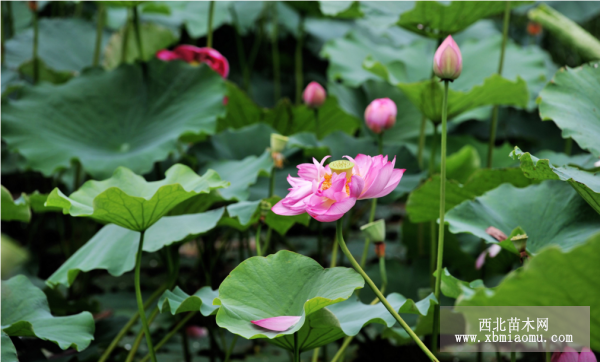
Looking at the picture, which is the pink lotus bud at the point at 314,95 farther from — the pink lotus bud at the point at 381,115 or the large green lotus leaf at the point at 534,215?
the large green lotus leaf at the point at 534,215

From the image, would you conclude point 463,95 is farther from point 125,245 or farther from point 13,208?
point 13,208

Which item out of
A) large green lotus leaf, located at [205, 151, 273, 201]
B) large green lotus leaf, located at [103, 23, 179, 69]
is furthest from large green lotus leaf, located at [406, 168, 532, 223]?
large green lotus leaf, located at [103, 23, 179, 69]

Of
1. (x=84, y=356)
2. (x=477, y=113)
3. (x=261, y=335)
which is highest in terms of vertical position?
(x=261, y=335)

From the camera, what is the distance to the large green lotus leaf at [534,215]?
2.79 ft

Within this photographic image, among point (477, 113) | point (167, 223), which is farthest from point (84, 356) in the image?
point (477, 113)

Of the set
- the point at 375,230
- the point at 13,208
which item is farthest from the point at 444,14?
the point at 13,208

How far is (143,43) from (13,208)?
2.91 ft

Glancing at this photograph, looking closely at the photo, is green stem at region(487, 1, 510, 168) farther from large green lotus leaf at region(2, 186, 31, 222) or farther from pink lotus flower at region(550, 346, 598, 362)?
large green lotus leaf at region(2, 186, 31, 222)

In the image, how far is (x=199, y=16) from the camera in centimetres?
200

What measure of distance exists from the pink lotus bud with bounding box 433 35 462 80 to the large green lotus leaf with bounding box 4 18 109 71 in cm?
148

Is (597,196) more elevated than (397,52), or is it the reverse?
(597,196)

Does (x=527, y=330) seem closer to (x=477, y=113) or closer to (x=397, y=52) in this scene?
(x=477, y=113)

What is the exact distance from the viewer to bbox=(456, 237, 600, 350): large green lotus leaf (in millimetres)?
505

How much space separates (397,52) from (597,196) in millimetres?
1185
